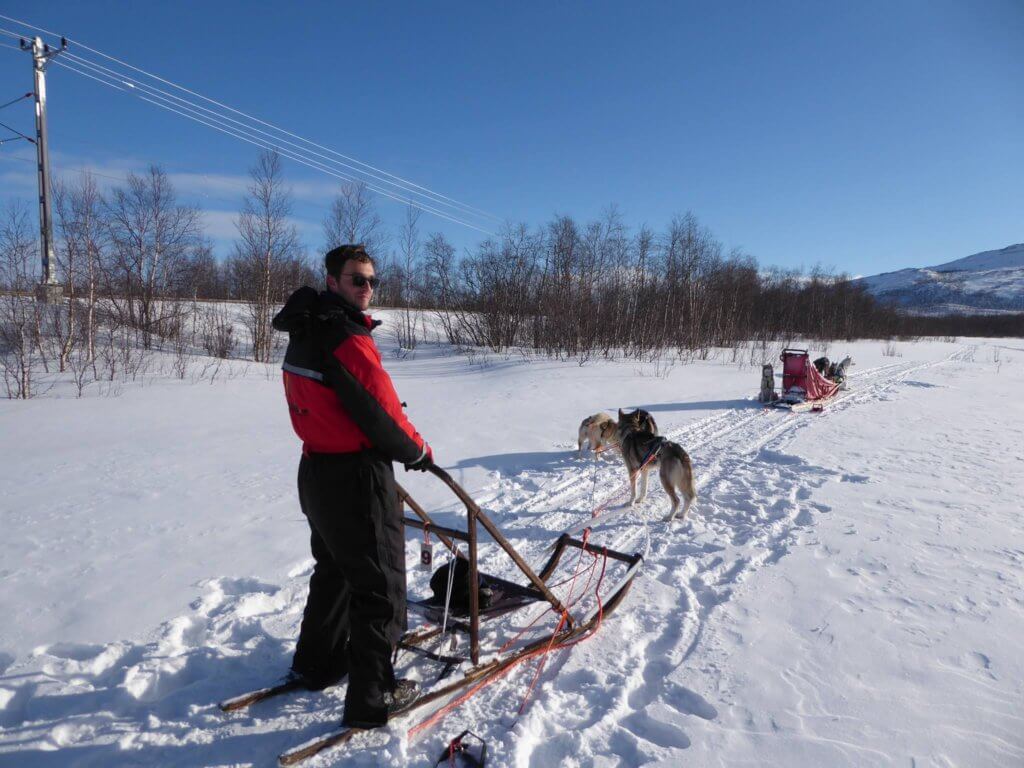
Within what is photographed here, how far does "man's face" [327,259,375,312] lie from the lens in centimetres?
222

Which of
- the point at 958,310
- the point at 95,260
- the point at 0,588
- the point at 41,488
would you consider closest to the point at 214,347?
the point at 95,260

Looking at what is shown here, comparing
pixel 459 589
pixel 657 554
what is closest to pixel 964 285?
pixel 657 554

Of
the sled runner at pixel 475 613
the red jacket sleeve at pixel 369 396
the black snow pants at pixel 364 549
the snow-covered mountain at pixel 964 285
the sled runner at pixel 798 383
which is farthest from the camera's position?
the snow-covered mountain at pixel 964 285

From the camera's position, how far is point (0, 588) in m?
3.37

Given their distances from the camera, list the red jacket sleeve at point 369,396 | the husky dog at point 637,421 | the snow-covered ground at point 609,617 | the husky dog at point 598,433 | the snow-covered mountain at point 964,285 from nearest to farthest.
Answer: the red jacket sleeve at point 369,396 → the snow-covered ground at point 609,617 → the husky dog at point 637,421 → the husky dog at point 598,433 → the snow-covered mountain at point 964,285

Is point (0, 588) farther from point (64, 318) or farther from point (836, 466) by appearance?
point (64, 318)

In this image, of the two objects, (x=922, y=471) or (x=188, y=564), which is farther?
(x=922, y=471)

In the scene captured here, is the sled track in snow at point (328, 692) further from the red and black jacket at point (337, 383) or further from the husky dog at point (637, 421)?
the husky dog at point (637, 421)

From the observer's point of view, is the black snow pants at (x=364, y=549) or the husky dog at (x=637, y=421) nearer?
the black snow pants at (x=364, y=549)

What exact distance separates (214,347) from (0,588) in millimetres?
16660

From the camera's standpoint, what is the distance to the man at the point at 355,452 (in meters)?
2.06

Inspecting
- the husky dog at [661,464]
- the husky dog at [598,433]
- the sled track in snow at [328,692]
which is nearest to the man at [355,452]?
the sled track in snow at [328,692]

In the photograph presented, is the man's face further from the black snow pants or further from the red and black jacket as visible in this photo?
the black snow pants

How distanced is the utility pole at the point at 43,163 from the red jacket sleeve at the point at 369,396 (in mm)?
13702
